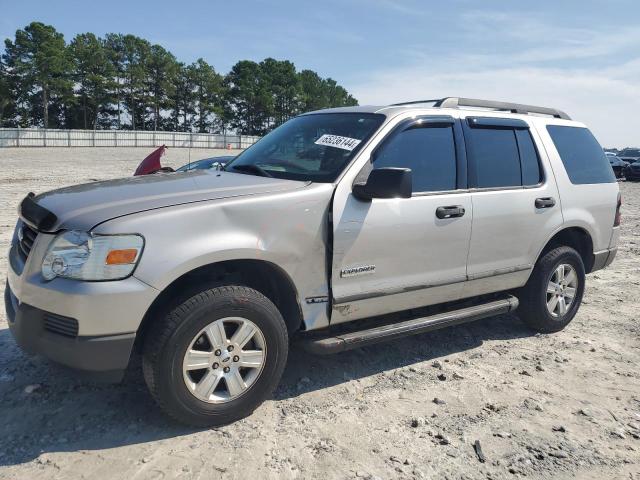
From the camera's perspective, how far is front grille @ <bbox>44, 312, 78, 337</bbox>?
281 centimetres

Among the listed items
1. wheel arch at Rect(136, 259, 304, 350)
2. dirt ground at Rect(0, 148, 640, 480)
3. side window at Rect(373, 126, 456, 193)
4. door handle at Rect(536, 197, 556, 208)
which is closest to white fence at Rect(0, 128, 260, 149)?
door handle at Rect(536, 197, 556, 208)

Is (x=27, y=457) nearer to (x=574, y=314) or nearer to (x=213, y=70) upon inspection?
(x=574, y=314)

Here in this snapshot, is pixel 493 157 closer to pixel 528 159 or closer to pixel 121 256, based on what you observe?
pixel 528 159

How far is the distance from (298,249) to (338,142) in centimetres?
95

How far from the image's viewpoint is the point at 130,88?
235ft

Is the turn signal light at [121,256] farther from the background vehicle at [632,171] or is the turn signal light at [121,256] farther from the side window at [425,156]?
the background vehicle at [632,171]

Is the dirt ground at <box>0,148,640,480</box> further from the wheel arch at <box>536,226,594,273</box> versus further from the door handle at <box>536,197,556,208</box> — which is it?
the door handle at <box>536,197,556,208</box>

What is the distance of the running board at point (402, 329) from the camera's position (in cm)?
353

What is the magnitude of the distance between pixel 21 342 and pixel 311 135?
2398 mm

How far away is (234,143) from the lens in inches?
2379

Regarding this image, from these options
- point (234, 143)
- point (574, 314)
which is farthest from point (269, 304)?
point (234, 143)

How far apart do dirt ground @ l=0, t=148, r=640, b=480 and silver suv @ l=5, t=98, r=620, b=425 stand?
32 centimetres

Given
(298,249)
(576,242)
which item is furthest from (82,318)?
(576,242)

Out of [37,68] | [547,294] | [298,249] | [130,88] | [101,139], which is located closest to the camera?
[298,249]
